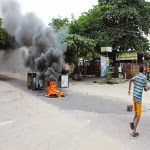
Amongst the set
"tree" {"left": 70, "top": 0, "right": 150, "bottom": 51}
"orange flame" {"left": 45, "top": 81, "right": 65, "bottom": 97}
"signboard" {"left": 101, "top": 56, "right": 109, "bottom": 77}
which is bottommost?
"orange flame" {"left": 45, "top": 81, "right": 65, "bottom": 97}

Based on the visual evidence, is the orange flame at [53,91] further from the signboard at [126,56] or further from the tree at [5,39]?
the signboard at [126,56]

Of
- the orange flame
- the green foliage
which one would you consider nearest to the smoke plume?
the orange flame

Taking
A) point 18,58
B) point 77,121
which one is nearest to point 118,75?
point 18,58

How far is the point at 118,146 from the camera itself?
2857 mm

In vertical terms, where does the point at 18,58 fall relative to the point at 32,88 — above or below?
above

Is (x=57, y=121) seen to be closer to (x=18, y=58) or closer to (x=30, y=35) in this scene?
(x=30, y=35)

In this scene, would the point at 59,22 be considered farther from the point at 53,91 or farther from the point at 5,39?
the point at 53,91

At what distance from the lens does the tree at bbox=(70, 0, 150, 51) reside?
53.0ft

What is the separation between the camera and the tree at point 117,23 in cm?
1616

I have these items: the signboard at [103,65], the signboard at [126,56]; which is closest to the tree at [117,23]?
the signboard at [126,56]

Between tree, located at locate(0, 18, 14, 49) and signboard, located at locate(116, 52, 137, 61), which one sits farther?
signboard, located at locate(116, 52, 137, 61)

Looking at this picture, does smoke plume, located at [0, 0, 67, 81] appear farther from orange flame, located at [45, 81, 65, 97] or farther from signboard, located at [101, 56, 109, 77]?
signboard, located at [101, 56, 109, 77]

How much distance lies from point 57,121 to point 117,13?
51.4 feet

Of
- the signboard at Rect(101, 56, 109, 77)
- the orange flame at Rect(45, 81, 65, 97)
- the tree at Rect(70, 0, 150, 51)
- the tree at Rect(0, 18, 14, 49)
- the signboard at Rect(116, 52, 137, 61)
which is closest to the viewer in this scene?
the orange flame at Rect(45, 81, 65, 97)
